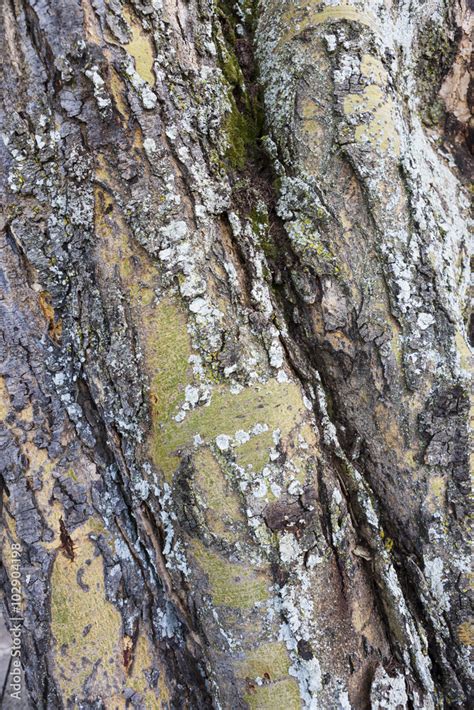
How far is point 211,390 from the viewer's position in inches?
53.1

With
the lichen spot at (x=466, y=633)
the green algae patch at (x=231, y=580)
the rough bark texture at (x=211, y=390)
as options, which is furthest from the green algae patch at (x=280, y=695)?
the lichen spot at (x=466, y=633)

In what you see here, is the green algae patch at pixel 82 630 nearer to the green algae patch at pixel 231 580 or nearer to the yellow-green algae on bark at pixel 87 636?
the yellow-green algae on bark at pixel 87 636

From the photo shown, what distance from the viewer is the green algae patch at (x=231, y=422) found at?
1.33 meters

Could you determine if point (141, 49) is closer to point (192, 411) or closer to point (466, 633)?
point (192, 411)

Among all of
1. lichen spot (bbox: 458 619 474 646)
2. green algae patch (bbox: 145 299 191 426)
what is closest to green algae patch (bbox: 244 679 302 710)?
lichen spot (bbox: 458 619 474 646)

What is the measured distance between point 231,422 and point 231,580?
401 mm

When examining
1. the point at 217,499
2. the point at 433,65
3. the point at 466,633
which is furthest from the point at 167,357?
the point at 433,65

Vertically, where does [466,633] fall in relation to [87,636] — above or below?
below

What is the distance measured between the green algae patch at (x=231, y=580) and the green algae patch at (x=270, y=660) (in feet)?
0.37

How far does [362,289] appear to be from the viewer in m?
1.50

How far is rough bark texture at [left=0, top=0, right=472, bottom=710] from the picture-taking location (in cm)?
133

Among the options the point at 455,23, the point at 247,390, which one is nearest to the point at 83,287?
the point at 247,390

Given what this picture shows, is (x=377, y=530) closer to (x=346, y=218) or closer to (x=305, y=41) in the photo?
(x=346, y=218)

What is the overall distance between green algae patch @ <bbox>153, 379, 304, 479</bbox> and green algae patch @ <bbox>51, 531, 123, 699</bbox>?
1.19 feet
